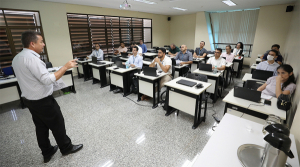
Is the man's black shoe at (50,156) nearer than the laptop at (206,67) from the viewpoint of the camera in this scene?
Answer: Yes

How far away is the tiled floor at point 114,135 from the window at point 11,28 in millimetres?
1939

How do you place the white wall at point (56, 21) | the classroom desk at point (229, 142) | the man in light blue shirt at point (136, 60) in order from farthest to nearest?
the white wall at point (56, 21)
the man in light blue shirt at point (136, 60)
the classroom desk at point (229, 142)

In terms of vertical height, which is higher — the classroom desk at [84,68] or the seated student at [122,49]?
the seated student at [122,49]

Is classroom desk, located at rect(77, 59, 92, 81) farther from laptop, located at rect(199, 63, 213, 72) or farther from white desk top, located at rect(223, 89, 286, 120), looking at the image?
white desk top, located at rect(223, 89, 286, 120)

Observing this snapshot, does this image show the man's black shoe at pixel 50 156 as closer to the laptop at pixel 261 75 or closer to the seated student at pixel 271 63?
the laptop at pixel 261 75

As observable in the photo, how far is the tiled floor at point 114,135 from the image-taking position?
→ 6.98ft

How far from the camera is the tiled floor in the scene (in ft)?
6.98

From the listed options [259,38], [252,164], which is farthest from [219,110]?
[259,38]

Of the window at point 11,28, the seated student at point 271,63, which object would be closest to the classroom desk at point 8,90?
the window at point 11,28

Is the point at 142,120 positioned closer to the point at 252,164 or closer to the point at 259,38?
the point at 252,164

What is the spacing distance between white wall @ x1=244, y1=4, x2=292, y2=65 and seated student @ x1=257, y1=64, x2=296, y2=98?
549cm

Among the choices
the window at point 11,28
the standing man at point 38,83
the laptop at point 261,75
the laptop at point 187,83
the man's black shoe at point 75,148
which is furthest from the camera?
the window at point 11,28

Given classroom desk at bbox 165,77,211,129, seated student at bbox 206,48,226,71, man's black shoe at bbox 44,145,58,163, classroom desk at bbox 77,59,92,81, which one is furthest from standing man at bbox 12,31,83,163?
classroom desk at bbox 77,59,92,81

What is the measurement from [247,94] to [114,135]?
2.29 meters
